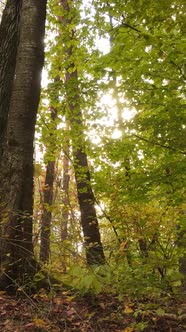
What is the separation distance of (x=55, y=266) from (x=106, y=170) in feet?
13.6

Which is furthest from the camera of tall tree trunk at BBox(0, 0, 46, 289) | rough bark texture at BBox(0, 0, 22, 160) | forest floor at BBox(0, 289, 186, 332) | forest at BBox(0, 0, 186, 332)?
rough bark texture at BBox(0, 0, 22, 160)

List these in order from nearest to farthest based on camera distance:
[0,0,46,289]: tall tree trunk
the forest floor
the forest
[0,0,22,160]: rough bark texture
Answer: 1. the forest floor
2. the forest
3. [0,0,46,289]: tall tree trunk
4. [0,0,22,160]: rough bark texture

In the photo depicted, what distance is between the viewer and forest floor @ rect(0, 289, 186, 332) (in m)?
3.53

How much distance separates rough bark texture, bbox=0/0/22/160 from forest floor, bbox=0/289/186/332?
7.59 ft

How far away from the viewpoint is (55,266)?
13.5 feet

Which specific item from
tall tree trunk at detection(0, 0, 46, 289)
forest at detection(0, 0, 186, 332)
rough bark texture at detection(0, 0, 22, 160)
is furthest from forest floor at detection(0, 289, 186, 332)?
rough bark texture at detection(0, 0, 22, 160)

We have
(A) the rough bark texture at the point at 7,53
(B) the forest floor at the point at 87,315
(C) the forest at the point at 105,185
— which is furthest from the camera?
(A) the rough bark texture at the point at 7,53

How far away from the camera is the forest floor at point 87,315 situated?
3531mm

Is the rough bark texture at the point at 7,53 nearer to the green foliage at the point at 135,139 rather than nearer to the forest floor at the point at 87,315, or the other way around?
the green foliage at the point at 135,139

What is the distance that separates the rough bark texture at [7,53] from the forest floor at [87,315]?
2.31 m

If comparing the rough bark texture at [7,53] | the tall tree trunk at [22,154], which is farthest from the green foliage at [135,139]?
the rough bark texture at [7,53]

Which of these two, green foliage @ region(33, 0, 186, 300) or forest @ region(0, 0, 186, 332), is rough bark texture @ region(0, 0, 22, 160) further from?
green foliage @ region(33, 0, 186, 300)

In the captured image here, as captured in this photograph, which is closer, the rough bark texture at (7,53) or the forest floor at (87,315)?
the forest floor at (87,315)

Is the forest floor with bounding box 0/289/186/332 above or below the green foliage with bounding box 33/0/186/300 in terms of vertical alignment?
below
